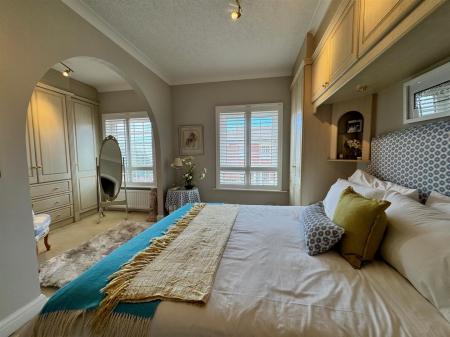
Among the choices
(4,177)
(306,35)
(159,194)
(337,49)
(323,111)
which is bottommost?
(159,194)

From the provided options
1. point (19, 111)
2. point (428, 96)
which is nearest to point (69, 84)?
point (19, 111)

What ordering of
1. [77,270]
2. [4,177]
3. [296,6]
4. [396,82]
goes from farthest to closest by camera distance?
[77,270]
[296,6]
[396,82]
[4,177]

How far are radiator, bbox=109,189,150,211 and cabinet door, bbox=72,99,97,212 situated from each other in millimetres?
575

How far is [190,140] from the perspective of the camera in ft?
13.0

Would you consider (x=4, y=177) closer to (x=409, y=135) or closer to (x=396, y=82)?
(x=409, y=135)

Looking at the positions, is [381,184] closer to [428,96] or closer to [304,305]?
[428,96]

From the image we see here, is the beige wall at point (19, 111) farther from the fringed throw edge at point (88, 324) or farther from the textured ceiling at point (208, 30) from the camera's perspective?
the fringed throw edge at point (88, 324)

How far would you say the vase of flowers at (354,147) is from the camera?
216 cm

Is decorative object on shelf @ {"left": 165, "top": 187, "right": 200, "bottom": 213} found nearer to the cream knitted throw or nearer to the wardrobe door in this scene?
the cream knitted throw

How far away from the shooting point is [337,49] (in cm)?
165

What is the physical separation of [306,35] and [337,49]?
1031 mm

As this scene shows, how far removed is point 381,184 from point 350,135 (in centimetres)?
94

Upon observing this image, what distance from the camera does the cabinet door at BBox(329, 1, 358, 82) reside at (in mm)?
1362

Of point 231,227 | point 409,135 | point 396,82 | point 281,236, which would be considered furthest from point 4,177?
point 396,82
